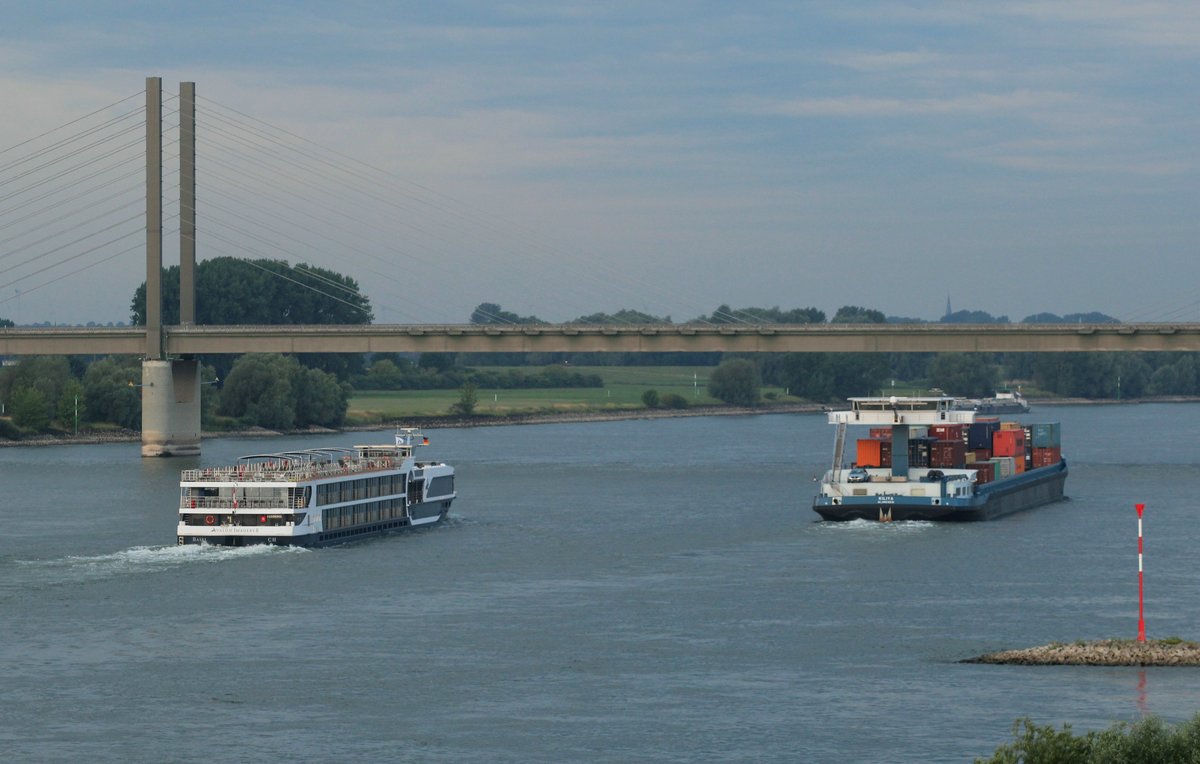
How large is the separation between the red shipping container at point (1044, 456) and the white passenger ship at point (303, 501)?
37032 mm

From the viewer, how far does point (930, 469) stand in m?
88.6

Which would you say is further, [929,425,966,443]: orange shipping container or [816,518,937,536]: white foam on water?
[929,425,966,443]: orange shipping container

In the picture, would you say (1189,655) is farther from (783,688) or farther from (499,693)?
(499,693)

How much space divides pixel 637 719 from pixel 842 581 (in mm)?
21947

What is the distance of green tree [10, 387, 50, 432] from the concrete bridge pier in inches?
952

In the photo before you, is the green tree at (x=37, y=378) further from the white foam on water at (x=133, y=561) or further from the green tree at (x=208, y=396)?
the white foam on water at (x=133, y=561)

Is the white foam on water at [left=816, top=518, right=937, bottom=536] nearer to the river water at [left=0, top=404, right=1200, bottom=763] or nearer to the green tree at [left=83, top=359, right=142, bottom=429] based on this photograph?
the river water at [left=0, top=404, right=1200, bottom=763]

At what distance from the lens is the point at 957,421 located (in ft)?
288

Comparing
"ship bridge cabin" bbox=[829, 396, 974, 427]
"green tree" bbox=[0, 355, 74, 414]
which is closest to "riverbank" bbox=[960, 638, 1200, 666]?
"ship bridge cabin" bbox=[829, 396, 974, 427]

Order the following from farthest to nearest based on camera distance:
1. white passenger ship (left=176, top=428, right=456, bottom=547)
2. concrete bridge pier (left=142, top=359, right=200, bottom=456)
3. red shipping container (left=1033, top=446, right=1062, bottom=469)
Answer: concrete bridge pier (left=142, top=359, right=200, bottom=456)
red shipping container (left=1033, top=446, right=1062, bottom=469)
white passenger ship (left=176, top=428, right=456, bottom=547)

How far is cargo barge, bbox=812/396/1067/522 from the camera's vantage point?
82438mm

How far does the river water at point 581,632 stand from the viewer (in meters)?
40.4

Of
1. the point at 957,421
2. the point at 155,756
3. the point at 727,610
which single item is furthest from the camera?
the point at 957,421

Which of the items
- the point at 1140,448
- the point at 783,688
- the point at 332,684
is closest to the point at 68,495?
the point at 332,684
